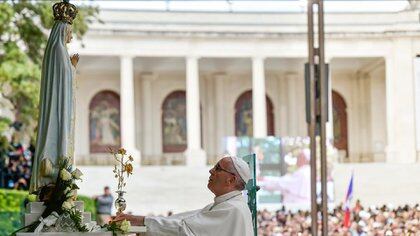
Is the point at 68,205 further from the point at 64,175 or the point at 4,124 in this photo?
the point at 4,124

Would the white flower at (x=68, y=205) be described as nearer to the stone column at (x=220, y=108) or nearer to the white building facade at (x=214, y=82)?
the white building facade at (x=214, y=82)

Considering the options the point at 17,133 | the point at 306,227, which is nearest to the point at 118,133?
the point at 17,133

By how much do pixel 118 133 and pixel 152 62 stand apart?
3272 millimetres

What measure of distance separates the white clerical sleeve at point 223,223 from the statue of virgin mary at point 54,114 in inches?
42.9

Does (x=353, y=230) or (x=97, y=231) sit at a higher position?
(x=97, y=231)

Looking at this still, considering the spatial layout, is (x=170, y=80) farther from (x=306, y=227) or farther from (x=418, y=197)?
(x=418, y=197)

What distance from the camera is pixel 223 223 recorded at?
4.66 meters

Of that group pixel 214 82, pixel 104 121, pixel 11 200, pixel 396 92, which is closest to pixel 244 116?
pixel 214 82

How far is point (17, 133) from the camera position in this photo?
1795cm

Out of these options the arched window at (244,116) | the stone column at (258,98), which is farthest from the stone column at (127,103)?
the arched window at (244,116)

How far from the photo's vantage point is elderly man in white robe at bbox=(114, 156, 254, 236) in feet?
15.3

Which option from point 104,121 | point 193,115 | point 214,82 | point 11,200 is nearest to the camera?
point 11,200

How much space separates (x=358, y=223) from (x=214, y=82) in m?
25.0

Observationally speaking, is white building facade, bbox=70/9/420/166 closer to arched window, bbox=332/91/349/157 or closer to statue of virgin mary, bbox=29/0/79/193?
arched window, bbox=332/91/349/157
